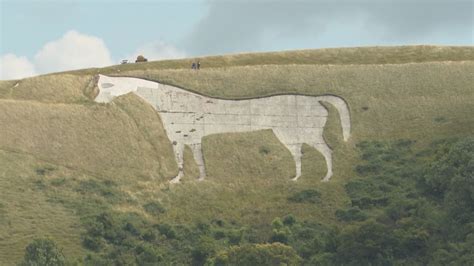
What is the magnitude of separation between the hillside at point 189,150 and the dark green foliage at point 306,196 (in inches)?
3.7

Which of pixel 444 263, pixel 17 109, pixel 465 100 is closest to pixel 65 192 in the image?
pixel 17 109

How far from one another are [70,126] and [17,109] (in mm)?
3029

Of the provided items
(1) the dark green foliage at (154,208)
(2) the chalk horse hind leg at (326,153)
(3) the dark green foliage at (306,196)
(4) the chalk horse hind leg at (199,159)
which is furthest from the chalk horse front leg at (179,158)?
(2) the chalk horse hind leg at (326,153)

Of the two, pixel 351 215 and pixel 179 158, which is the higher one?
pixel 179 158

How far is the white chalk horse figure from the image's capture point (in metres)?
55.9

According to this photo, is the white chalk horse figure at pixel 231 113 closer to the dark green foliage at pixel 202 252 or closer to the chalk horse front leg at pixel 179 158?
the chalk horse front leg at pixel 179 158

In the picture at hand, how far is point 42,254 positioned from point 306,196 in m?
15.7

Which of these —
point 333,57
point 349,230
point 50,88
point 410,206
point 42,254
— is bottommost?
point 42,254

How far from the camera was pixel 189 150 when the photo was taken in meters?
54.3

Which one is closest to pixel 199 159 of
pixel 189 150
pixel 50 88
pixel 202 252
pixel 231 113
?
pixel 189 150

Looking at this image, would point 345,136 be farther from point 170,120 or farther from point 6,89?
point 6,89

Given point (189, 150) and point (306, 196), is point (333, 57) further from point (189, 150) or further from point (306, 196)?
point (306, 196)

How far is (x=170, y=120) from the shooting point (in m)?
56.2

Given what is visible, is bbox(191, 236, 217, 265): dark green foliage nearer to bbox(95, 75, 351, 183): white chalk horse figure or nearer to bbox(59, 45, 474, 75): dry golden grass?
bbox(95, 75, 351, 183): white chalk horse figure
